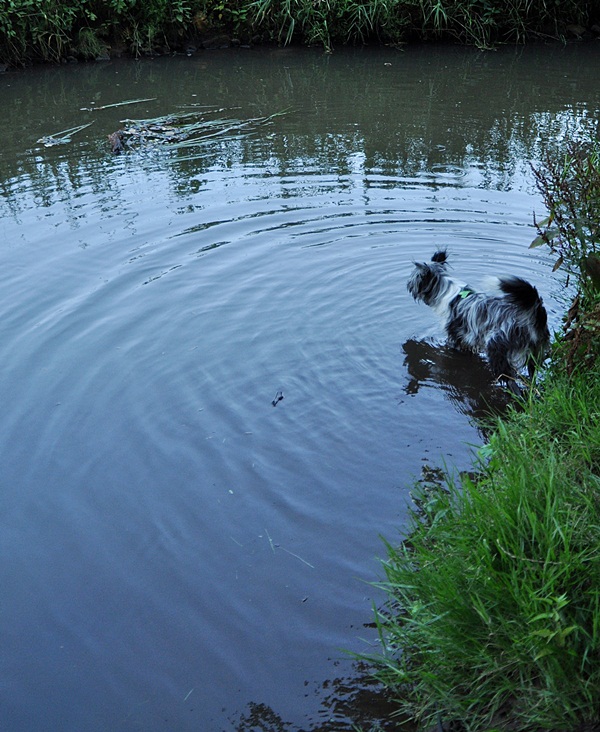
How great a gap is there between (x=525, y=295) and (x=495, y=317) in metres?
0.35

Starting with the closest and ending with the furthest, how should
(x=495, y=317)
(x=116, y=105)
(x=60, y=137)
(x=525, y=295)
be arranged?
1. (x=525, y=295)
2. (x=495, y=317)
3. (x=60, y=137)
4. (x=116, y=105)

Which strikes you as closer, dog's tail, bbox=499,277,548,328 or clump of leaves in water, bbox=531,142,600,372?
clump of leaves in water, bbox=531,142,600,372

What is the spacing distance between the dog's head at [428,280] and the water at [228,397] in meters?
0.36

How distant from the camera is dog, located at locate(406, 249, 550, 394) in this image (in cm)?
539

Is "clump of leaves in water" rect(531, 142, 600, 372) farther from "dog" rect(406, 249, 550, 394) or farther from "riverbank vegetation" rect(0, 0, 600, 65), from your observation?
"riverbank vegetation" rect(0, 0, 600, 65)

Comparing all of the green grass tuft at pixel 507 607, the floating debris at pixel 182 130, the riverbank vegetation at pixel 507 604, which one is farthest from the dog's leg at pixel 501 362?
the floating debris at pixel 182 130

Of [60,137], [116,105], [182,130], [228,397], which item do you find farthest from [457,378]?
[116,105]

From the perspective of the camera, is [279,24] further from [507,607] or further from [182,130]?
[507,607]

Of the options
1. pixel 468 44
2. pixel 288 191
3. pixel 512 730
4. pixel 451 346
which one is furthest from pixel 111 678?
pixel 468 44

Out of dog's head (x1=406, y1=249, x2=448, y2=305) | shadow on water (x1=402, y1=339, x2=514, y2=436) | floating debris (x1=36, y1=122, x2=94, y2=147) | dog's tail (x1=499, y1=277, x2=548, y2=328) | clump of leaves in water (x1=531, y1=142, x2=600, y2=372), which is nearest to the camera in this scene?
clump of leaves in water (x1=531, y1=142, x2=600, y2=372)

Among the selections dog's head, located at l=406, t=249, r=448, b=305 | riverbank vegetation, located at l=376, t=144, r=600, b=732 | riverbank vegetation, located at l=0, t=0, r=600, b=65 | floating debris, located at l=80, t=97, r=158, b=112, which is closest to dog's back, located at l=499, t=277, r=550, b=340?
dog's head, located at l=406, t=249, r=448, b=305

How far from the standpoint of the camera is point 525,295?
535 centimetres

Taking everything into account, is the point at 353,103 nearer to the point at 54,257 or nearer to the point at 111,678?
the point at 54,257

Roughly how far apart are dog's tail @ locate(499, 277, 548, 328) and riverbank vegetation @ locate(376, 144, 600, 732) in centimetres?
161
